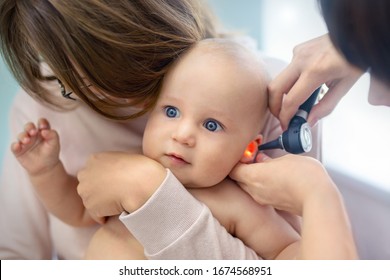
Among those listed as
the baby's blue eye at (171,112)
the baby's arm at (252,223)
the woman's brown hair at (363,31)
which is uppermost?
the woman's brown hair at (363,31)

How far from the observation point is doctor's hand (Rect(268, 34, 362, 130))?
62cm

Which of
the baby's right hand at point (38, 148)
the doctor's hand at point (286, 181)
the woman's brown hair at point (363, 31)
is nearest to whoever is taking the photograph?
the woman's brown hair at point (363, 31)

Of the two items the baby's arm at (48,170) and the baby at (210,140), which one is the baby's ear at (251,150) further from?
the baby's arm at (48,170)

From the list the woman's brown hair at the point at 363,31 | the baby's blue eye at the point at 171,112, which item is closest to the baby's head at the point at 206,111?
the baby's blue eye at the point at 171,112

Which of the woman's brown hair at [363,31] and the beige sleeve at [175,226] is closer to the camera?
the woman's brown hair at [363,31]

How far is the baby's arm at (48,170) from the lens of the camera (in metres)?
0.72

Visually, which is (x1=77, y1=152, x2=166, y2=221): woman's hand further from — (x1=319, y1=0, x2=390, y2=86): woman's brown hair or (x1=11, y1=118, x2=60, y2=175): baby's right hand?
(x1=319, y1=0, x2=390, y2=86): woman's brown hair

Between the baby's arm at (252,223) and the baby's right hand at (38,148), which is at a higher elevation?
the baby's right hand at (38,148)

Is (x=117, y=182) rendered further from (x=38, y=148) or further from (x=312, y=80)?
(x=312, y=80)

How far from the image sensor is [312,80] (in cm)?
63

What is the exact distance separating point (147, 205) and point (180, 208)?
4 centimetres

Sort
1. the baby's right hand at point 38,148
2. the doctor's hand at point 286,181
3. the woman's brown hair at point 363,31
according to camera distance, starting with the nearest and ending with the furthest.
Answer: the woman's brown hair at point 363,31 → the doctor's hand at point 286,181 → the baby's right hand at point 38,148
